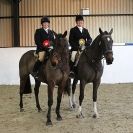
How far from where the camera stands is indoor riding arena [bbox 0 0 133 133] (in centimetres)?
709

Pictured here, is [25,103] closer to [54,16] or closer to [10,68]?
[10,68]

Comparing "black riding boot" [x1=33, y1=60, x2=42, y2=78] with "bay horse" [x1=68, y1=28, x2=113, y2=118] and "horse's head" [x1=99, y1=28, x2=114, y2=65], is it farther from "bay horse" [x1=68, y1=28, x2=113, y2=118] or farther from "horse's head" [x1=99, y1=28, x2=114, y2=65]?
"horse's head" [x1=99, y1=28, x2=114, y2=65]

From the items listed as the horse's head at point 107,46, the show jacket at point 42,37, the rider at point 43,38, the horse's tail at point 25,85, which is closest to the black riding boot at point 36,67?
the rider at point 43,38

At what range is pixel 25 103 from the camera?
943 centimetres

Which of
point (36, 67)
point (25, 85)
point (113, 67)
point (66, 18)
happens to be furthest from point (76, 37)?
point (66, 18)

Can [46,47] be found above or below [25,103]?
above

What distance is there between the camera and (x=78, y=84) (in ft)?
42.5

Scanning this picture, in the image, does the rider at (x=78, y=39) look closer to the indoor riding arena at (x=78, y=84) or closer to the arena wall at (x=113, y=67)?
the indoor riding arena at (x=78, y=84)

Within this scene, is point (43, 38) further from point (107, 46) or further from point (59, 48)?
point (107, 46)

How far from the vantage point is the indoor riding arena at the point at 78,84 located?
7.09 m

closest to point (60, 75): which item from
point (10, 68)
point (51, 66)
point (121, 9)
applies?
point (51, 66)

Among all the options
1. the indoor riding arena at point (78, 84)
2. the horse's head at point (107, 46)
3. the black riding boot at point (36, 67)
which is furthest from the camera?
the black riding boot at point (36, 67)

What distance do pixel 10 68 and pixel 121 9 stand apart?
5489 millimetres

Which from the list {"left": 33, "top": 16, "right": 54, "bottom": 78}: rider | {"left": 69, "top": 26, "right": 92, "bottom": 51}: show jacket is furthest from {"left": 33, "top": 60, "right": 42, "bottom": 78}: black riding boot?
{"left": 69, "top": 26, "right": 92, "bottom": 51}: show jacket
